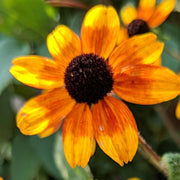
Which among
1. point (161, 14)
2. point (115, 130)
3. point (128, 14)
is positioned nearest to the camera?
point (115, 130)

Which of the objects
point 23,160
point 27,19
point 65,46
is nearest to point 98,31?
point 65,46

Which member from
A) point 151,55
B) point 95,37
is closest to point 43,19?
point 95,37

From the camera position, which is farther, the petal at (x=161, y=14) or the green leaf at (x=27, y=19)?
the green leaf at (x=27, y=19)

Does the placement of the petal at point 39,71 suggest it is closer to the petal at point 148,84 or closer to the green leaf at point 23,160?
the petal at point 148,84

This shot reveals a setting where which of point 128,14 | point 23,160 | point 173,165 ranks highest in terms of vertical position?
point 128,14

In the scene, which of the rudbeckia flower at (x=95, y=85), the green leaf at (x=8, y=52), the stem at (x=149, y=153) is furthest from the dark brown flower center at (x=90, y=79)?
the green leaf at (x=8, y=52)

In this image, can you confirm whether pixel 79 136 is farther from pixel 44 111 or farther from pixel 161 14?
pixel 161 14

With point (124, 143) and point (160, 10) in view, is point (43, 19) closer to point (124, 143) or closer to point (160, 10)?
point (160, 10)
